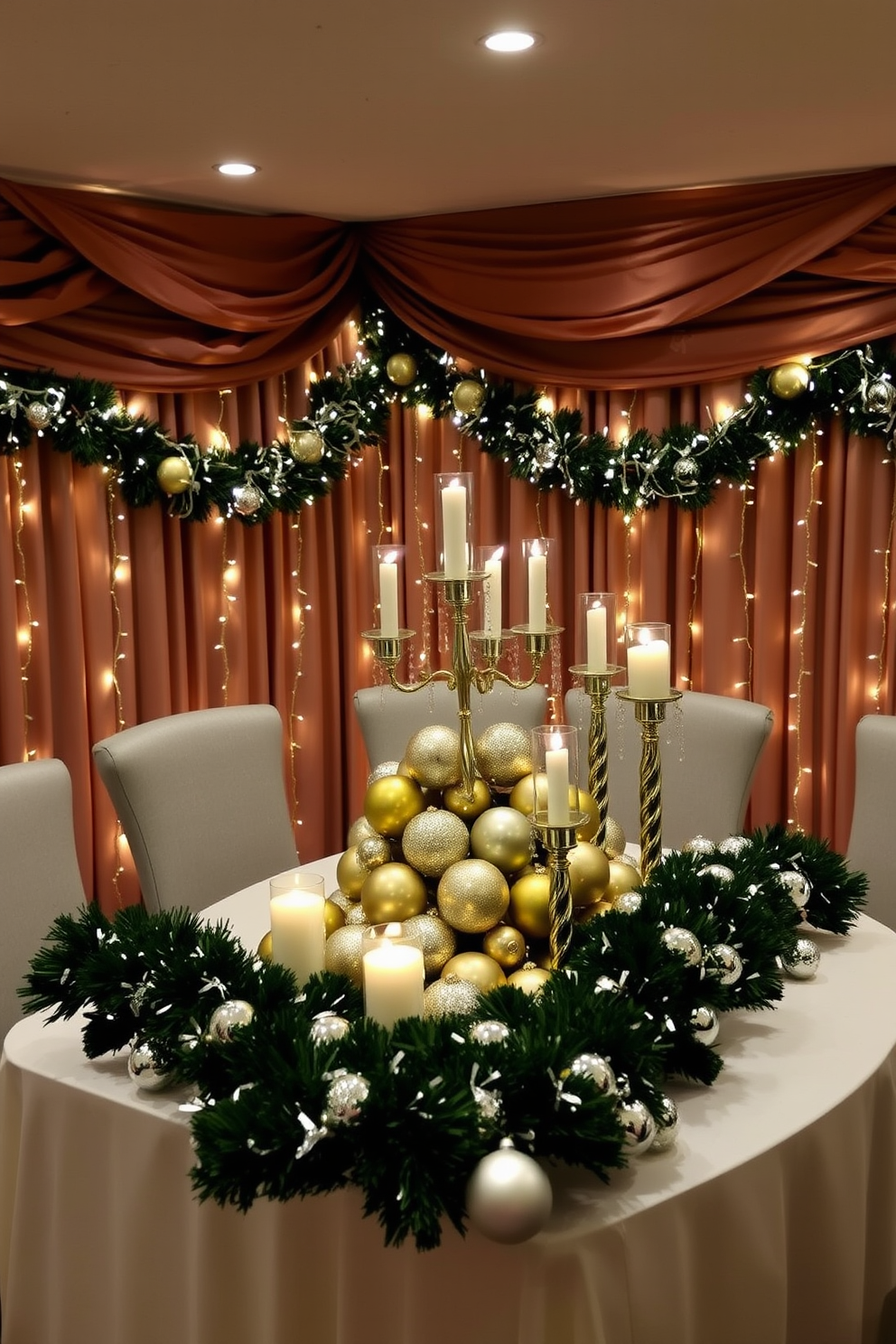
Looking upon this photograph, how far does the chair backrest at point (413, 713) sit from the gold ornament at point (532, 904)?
123cm

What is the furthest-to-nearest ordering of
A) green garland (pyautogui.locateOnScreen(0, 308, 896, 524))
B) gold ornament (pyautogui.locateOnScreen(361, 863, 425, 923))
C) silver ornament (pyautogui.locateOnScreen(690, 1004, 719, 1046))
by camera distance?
1. green garland (pyautogui.locateOnScreen(0, 308, 896, 524))
2. gold ornament (pyautogui.locateOnScreen(361, 863, 425, 923))
3. silver ornament (pyautogui.locateOnScreen(690, 1004, 719, 1046))

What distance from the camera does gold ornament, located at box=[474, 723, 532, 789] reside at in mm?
1829

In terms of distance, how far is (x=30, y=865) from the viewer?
2121 millimetres

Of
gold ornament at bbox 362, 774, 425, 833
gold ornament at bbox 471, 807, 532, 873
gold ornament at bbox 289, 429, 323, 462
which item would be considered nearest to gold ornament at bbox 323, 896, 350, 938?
gold ornament at bbox 362, 774, 425, 833

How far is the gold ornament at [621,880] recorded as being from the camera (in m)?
1.81

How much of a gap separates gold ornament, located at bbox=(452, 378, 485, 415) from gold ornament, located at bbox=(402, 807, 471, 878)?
Answer: 84.5 inches

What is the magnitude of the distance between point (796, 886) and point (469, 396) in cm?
215

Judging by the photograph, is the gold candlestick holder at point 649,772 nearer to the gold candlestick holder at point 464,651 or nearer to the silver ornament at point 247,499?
the gold candlestick holder at point 464,651

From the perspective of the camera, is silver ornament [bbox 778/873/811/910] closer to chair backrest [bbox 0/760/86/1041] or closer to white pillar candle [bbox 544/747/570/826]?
white pillar candle [bbox 544/747/570/826]

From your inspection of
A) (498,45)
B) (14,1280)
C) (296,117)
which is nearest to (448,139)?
(296,117)

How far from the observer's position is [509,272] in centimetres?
345

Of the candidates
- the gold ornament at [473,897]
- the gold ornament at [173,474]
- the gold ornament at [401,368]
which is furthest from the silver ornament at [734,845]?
the gold ornament at [401,368]

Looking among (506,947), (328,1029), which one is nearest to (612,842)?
(506,947)

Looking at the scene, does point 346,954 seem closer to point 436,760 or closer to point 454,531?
point 436,760
